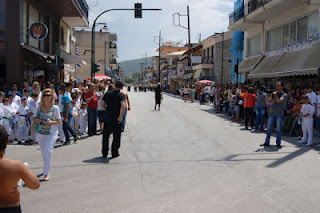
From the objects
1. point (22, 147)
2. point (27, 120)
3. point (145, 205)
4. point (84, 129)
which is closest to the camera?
point (145, 205)

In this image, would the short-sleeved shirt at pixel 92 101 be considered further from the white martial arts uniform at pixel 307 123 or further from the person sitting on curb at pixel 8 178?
the person sitting on curb at pixel 8 178

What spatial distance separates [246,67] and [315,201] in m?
20.5

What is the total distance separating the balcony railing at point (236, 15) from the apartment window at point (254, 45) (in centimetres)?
196

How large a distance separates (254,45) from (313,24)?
8672 mm

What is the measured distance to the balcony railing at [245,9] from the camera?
21.2 m

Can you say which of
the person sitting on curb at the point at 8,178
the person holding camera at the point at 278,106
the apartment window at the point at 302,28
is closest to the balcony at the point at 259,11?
the apartment window at the point at 302,28

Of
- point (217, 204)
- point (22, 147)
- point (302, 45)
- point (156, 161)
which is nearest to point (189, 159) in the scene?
point (156, 161)

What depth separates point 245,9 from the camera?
24016 millimetres

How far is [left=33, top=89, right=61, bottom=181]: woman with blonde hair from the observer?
6.09m

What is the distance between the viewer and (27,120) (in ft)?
34.0

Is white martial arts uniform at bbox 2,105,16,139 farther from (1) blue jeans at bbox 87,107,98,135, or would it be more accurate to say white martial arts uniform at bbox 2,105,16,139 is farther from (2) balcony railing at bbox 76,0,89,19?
(2) balcony railing at bbox 76,0,89,19

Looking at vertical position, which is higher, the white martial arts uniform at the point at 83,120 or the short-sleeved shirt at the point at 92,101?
the short-sleeved shirt at the point at 92,101

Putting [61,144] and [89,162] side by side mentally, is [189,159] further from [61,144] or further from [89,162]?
[61,144]

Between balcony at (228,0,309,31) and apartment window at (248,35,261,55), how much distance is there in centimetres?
94
